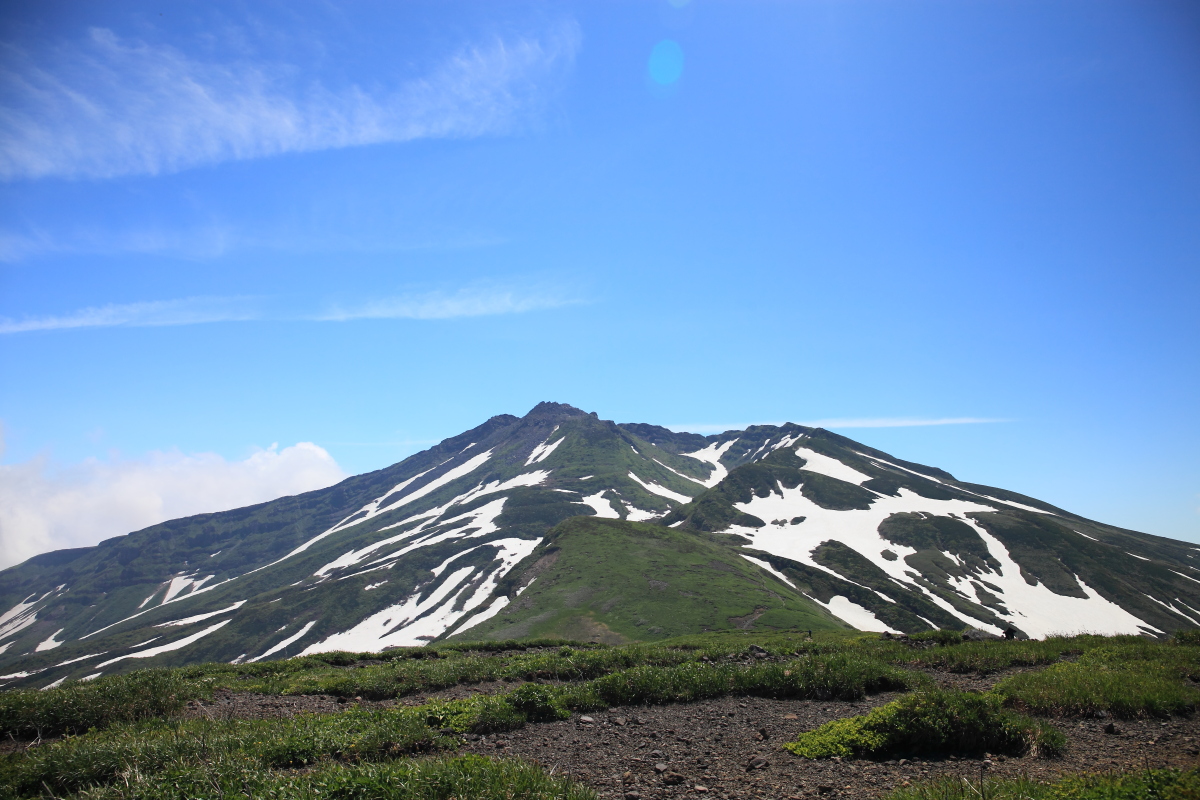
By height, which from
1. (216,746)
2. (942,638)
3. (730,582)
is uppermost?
(216,746)

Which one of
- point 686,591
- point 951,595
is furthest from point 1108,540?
point 686,591

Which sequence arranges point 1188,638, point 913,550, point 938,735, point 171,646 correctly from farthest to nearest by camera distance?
point 171,646 → point 913,550 → point 1188,638 → point 938,735

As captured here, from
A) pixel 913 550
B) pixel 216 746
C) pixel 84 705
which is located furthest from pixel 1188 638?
pixel 913 550

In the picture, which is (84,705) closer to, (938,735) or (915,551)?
(938,735)

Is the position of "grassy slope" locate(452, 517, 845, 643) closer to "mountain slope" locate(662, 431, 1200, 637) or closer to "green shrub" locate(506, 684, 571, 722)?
"mountain slope" locate(662, 431, 1200, 637)

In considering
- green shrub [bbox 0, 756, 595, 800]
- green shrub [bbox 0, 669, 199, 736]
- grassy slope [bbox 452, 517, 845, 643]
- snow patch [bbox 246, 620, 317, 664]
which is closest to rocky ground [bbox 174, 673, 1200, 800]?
green shrub [bbox 0, 669, 199, 736]

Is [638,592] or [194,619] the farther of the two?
[194,619]

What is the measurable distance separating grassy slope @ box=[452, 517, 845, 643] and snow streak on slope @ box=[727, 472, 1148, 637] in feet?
67.8

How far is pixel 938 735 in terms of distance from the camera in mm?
10656

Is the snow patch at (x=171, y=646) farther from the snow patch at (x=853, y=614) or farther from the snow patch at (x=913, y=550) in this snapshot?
the snow patch at (x=853, y=614)

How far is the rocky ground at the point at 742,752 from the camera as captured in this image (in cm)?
951

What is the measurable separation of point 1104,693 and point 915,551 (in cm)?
15202

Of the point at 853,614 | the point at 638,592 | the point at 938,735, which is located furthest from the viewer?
the point at 853,614

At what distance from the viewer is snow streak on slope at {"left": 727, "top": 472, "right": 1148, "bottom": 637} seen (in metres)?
114
